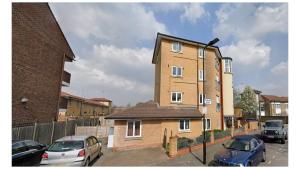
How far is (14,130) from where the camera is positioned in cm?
1278

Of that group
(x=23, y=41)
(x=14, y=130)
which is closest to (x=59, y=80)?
(x=23, y=41)

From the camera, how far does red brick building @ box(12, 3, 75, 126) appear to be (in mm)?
Result: 14073

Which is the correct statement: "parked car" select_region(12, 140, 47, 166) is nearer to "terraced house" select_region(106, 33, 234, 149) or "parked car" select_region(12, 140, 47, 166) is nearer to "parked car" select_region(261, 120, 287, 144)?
"terraced house" select_region(106, 33, 234, 149)

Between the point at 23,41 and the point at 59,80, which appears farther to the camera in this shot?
the point at 59,80

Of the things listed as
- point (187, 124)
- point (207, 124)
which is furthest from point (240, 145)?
point (207, 124)

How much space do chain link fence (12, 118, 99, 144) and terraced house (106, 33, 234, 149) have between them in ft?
19.7

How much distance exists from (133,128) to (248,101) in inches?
1637

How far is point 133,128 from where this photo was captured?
52.6 ft

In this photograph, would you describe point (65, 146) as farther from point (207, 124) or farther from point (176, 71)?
point (207, 124)

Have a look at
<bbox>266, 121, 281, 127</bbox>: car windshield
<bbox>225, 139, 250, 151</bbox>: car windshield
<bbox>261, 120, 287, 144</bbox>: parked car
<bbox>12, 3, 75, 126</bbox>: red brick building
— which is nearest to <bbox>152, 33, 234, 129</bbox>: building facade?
<bbox>266, 121, 281, 127</bbox>: car windshield

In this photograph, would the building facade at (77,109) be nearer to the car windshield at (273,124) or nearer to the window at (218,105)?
the window at (218,105)

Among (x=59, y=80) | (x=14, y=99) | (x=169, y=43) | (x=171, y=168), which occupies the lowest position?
(x=171, y=168)

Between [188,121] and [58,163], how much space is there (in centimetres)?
1340

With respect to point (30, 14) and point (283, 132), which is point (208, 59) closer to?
point (283, 132)
